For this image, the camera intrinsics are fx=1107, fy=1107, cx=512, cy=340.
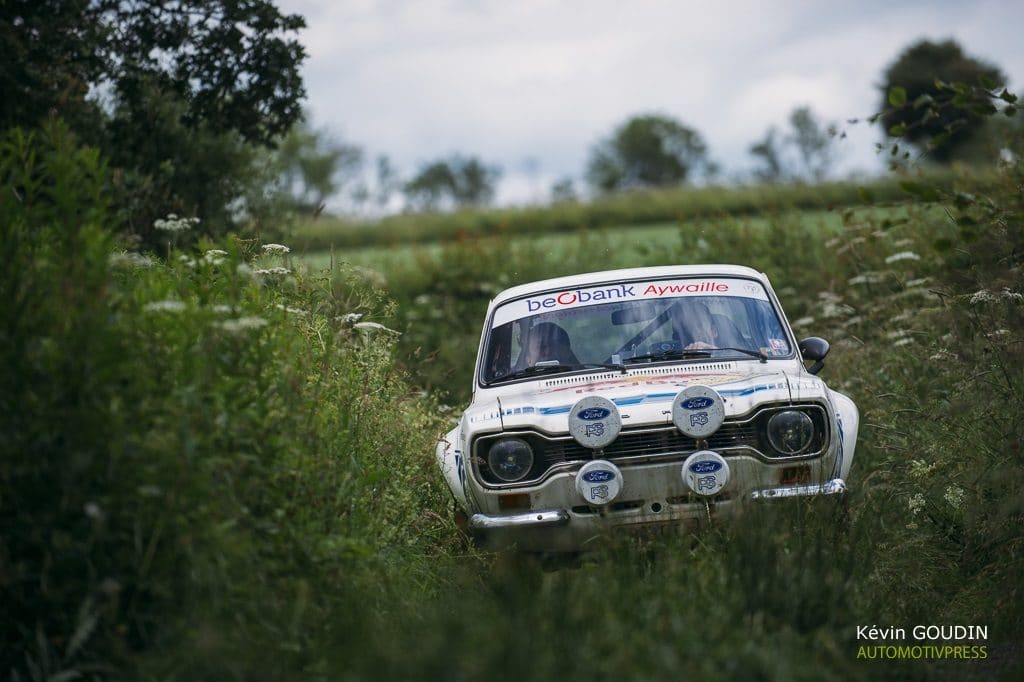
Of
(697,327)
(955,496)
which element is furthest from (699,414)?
(955,496)

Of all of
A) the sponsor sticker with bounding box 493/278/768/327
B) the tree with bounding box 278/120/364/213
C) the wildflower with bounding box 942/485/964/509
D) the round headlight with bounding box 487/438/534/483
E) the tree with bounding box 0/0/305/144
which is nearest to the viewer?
the round headlight with bounding box 487/438/534/483

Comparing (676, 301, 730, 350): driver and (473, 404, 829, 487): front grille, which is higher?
(676, 301, 730, 350): driver

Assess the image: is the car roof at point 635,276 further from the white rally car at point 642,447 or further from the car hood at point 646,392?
the car hood at point 646,392

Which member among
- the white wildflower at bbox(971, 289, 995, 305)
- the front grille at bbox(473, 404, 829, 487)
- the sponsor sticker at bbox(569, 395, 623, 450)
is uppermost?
the white wildflower at bbox(971, 289, 995, 305)

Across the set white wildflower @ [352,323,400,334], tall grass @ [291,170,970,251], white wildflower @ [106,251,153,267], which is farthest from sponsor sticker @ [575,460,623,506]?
tall grass @ [291,170,970,251]

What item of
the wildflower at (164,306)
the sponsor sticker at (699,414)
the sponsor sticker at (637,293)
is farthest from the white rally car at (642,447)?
the wildflower at (164,306)

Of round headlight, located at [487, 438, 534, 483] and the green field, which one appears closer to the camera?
the green field

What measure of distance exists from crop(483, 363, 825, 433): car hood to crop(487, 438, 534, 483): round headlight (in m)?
0.11

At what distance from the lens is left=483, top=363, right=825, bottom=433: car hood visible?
19.1 feet

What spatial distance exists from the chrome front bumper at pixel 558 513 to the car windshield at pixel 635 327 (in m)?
1.21

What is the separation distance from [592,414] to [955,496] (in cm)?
229

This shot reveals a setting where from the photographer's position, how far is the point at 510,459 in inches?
232

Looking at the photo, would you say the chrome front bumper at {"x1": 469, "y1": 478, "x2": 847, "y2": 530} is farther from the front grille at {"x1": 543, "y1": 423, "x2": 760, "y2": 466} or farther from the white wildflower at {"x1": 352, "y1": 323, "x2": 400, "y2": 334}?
the white wildflower at {"x1": 352, "y1": 323, "x2": 400, "y2": 334}

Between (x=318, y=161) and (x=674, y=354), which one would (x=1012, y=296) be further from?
(x=318, y=161)
